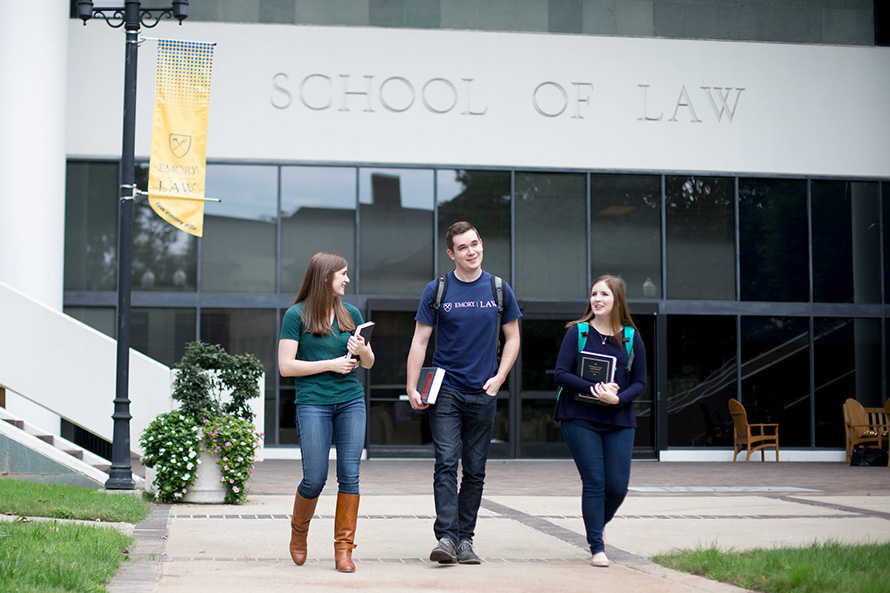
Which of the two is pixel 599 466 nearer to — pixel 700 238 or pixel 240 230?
pixel 240 230

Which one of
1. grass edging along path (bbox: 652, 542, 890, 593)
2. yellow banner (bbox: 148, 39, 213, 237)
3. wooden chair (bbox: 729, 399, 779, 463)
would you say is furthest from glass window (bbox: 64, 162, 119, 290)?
grass edging along path (bbox: 652, 542, 890, 593)

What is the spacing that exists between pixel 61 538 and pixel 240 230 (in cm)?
1183

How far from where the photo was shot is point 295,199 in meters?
17.6

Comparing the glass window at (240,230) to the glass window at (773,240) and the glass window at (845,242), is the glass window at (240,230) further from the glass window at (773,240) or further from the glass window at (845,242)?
the glass window at (845,242)

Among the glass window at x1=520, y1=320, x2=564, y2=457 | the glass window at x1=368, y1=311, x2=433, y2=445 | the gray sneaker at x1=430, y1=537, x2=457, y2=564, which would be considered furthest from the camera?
the glass window at x1=520, y1=320, x2=564, y2=457

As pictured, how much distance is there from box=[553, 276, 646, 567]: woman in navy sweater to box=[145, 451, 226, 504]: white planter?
14.5 ft

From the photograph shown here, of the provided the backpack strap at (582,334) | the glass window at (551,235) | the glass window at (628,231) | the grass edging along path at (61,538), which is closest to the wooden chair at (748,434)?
the glass window at (628,231)

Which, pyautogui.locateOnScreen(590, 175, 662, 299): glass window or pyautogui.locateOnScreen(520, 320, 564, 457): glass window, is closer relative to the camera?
pyautogui.locateOnScreen(520, 320, 564, 457): glass window

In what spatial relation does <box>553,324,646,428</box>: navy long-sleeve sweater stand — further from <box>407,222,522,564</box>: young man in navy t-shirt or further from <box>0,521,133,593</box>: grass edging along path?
<box>0,521,133,593</box>: grass edging along path

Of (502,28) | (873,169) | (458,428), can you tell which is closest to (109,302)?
(502,28)

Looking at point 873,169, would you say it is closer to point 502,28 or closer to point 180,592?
point 502,28

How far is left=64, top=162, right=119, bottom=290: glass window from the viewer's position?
17.2m

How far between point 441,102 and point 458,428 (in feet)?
41.3

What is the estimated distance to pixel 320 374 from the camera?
18.9ft
